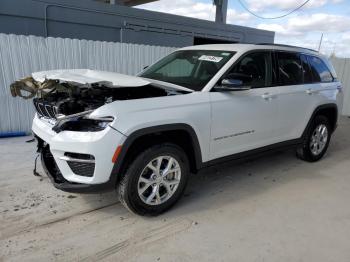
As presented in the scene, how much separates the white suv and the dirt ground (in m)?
0.39

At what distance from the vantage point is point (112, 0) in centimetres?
1418

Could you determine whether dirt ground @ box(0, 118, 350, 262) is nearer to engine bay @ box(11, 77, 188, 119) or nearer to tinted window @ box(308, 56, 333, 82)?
engine bay @ box(11, 77, 188, 119)

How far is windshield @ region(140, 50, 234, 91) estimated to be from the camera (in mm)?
3867

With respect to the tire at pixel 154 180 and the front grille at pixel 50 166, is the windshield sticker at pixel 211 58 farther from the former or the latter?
the front grille at pixel 50 166

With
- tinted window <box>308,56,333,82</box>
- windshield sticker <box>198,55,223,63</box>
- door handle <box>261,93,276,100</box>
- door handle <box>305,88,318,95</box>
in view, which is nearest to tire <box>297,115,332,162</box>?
door handle <box>305,88,318,95</box>

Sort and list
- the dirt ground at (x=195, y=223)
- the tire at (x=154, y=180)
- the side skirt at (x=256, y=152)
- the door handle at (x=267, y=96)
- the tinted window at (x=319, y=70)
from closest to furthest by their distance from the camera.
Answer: the dirt ground at (x=195, y=223), the tire at (x=154, y=180), the side skirt at (x=256, y=152), the door handle at (x=267, y=96), the tinted window at (x=319, y=70)

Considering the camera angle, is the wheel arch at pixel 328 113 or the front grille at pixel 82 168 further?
the wheel arch at pixel 328 113

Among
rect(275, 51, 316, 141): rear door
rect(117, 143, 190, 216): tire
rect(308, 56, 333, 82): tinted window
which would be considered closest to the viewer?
rect(117, 143, 190, 216): tire

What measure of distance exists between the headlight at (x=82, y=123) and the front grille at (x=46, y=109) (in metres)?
0.34

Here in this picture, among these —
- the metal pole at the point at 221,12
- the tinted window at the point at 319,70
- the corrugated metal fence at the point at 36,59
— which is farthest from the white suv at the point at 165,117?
the metal pole at the point at 221,12

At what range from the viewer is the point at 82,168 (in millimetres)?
2955

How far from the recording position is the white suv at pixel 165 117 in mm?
2939

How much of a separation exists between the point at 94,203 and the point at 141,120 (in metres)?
1.28

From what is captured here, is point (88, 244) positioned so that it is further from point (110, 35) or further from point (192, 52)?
point (110, 35)
